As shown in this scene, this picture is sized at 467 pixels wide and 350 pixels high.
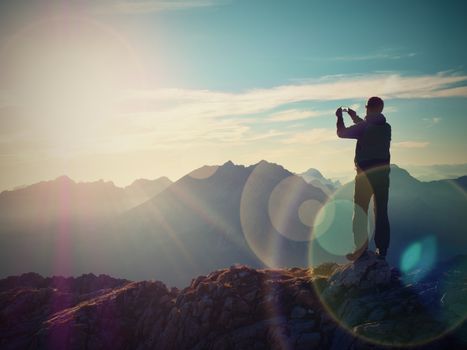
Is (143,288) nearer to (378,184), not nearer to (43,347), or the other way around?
(43,347)

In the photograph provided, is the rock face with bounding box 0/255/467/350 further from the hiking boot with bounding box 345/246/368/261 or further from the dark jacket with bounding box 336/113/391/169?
the dark jacket with bounding box 336/113/391/169

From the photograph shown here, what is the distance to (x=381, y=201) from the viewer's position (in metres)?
16.1

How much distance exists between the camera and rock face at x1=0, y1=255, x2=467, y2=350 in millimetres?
13469

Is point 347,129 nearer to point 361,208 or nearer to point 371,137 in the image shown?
point 371,137

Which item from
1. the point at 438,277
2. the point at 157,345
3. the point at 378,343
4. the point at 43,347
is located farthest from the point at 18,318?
the point at 438,277

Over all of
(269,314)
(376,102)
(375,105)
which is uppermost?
(376,102)

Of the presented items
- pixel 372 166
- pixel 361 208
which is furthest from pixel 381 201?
pixel 372 166

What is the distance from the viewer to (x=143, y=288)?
86.3ft

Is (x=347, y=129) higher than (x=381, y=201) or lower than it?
Result: higher

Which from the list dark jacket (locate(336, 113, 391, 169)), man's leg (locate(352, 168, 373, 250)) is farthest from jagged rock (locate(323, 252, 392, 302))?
dark jacket (locate(336, 113, 391, 169))

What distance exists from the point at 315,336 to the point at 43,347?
18245 millimetres

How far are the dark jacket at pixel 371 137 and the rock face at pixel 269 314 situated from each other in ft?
15.9

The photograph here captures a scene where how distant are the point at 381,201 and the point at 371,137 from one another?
9.73 feet

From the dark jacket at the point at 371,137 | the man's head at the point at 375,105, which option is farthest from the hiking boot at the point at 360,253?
the man's head at the point at 375,105
